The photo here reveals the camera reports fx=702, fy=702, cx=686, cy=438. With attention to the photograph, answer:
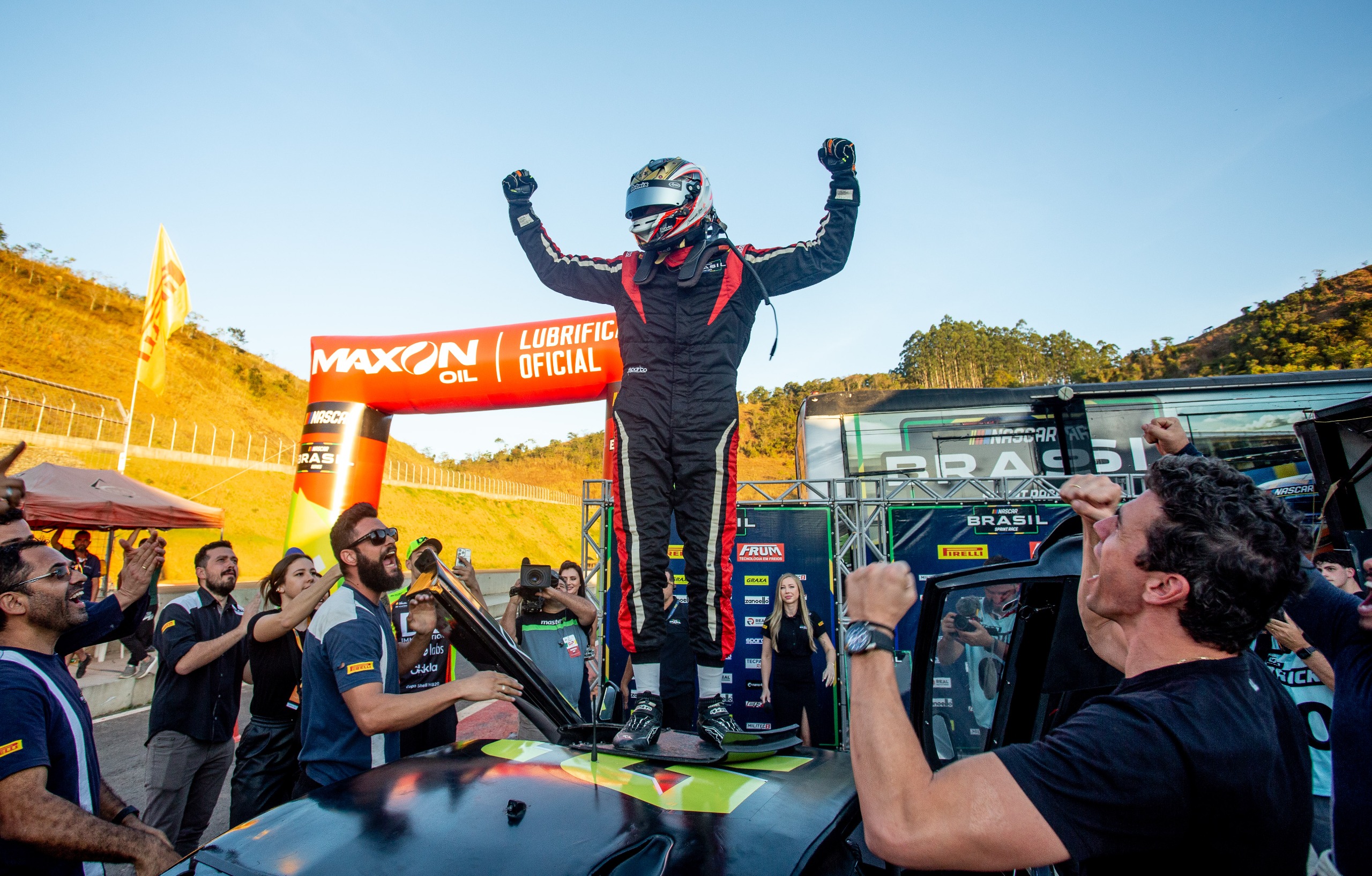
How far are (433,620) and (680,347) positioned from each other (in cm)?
250

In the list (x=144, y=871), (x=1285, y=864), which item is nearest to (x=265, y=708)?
(x=144, y=871)

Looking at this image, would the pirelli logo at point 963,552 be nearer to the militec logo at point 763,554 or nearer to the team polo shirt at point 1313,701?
the militec logo at point 763,554

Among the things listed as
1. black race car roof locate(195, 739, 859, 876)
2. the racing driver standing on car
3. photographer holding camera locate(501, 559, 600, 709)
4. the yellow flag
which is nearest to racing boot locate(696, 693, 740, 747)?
the racing driver standing on car

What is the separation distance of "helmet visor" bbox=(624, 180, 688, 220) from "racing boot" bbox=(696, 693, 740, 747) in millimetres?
2019

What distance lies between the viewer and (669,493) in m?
2.99

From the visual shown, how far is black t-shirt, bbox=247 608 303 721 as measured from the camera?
4.07 meters

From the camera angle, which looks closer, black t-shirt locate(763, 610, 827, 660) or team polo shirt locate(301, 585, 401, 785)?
team polo shirt locate(301, 585, 401, 785)

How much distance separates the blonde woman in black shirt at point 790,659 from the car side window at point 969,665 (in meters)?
5.04

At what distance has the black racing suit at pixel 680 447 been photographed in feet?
9.55

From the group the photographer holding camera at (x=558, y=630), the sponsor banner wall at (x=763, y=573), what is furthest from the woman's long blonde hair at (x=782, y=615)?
the photographer holding camera at (x=558, y=630)

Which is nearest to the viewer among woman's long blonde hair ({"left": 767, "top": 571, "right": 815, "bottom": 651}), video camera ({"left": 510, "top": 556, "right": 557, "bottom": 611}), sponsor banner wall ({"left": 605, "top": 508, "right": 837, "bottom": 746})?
video camera ({"left": 510, "top": 556, "right": 557, "bottom": 611})

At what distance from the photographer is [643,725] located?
2551mm

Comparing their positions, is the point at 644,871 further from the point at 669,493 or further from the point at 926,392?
the point at 926,392

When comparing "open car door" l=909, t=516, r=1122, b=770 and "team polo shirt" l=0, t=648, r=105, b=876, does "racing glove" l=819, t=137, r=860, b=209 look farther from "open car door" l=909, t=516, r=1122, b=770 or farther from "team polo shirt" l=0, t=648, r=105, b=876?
"team polo shirt" l=0, t=648, r=105, b=876
